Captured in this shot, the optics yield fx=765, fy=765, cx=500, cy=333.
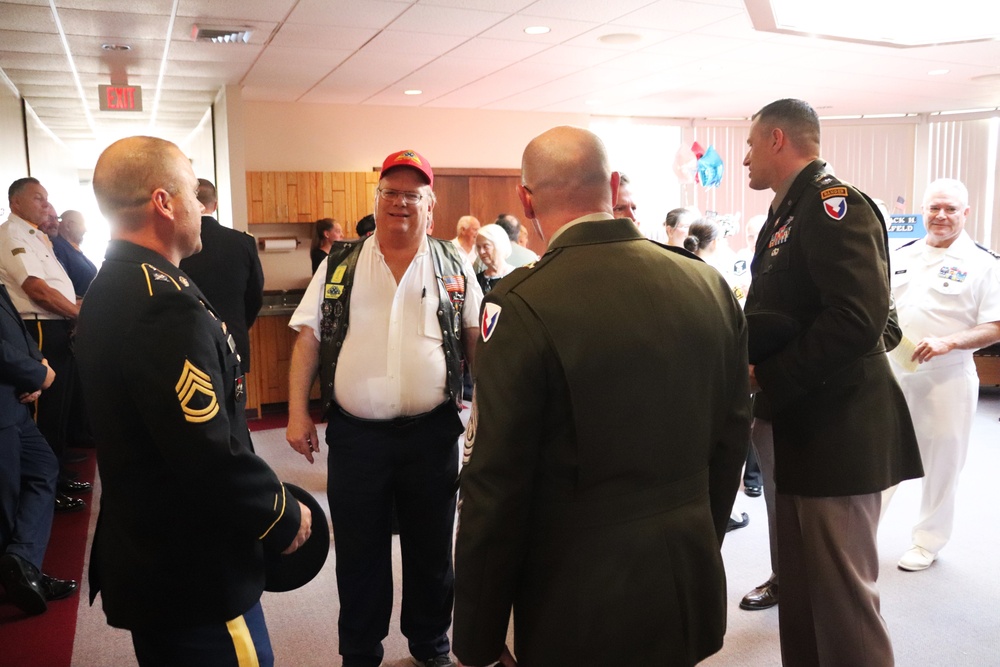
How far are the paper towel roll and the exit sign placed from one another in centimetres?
181

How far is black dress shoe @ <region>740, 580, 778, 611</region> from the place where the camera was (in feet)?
10.2

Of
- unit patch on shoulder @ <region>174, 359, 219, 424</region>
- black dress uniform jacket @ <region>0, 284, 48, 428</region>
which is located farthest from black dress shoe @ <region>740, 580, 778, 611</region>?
black dress uniform jacket @ <region>0, 284, 48, 428</region>

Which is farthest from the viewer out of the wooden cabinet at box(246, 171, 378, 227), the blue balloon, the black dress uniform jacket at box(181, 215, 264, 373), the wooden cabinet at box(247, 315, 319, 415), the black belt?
the blue balloon

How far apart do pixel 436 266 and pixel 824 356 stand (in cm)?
122

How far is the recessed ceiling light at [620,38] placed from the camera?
5613mm

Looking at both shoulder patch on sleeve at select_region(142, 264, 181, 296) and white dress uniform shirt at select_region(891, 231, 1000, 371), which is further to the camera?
white dress uniform shirt at select_region(891, 231, 1000, 371)

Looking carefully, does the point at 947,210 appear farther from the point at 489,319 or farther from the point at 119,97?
the point at 119,97

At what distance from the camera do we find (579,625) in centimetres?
135

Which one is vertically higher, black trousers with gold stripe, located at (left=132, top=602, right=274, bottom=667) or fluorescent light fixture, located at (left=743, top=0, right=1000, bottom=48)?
fluorescent light fixture, located at (left=743, top=0, right=1000, bottom=48)

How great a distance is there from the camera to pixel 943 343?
340cm

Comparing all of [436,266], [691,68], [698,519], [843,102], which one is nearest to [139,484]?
[698,519]

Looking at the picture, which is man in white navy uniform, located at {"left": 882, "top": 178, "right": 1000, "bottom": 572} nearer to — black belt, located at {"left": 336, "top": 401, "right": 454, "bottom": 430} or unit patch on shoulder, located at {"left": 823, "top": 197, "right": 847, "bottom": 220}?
A: unit patch on shoulder, located at {"left": 823, "top": 197, "right": 847, "bottom": 220}

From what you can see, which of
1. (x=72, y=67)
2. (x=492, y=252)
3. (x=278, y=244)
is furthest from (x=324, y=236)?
(x=492, y=252)

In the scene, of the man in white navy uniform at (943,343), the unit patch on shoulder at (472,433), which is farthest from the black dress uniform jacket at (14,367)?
the man in white navy uniform at (943,343)
